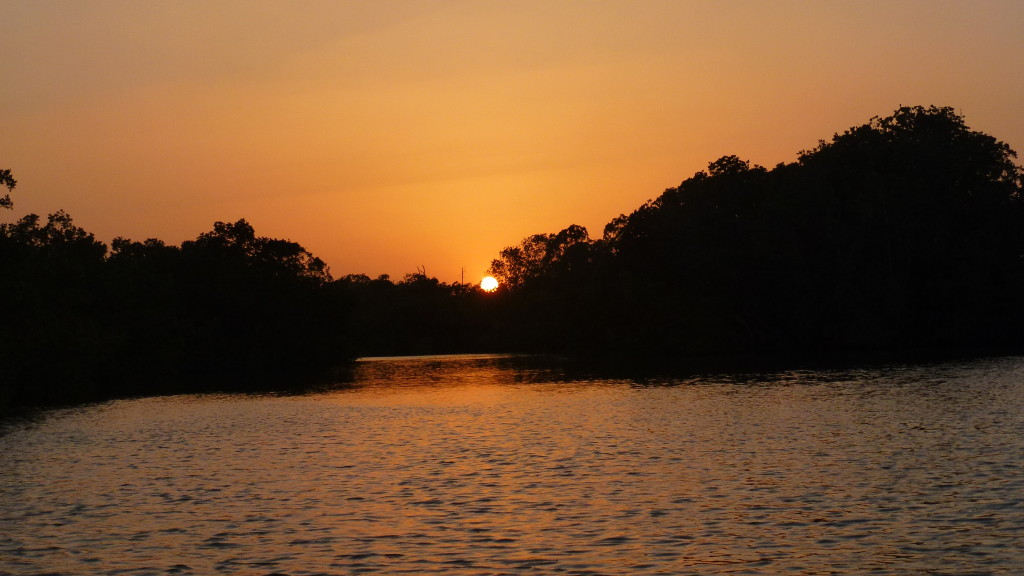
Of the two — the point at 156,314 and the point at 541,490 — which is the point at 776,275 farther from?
the point at 541,490

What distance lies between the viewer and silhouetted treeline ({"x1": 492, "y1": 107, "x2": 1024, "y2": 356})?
12025 centimetres

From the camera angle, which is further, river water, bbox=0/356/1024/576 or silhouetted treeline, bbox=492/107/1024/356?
silhouetted treeline, bbox=492/107/1024/356

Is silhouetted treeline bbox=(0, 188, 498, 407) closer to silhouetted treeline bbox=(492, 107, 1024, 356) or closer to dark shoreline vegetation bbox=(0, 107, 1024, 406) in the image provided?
dark shoreline vegetation bbox=(0, 107, 1024, 406)

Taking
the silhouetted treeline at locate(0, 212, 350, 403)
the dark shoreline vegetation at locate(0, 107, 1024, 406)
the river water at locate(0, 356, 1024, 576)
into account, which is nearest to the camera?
the river water at locate(0, 356, 1024, 576)

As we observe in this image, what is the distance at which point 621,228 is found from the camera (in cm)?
15175

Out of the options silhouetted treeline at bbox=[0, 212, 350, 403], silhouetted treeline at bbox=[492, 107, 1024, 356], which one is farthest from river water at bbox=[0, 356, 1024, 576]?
silhouetted treeline at bbox=[492, 107, 1024, 356]

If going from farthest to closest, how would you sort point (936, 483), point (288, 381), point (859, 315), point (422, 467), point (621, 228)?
point (621, 228), point (859, 315), point (288, 381), point (422, 467), point (936, 483)

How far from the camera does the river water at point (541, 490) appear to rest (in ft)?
66.2

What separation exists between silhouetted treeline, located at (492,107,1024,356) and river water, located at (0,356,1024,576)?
6702cm

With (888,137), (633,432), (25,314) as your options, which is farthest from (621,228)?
(633,432)

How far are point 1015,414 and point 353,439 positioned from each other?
26.7m


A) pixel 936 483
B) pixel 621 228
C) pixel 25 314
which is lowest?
pixel 936 483

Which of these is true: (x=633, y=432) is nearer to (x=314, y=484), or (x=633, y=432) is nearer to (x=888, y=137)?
(x=314, y=484)

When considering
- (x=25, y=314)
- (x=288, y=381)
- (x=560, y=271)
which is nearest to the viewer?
(x=25, y=314)
